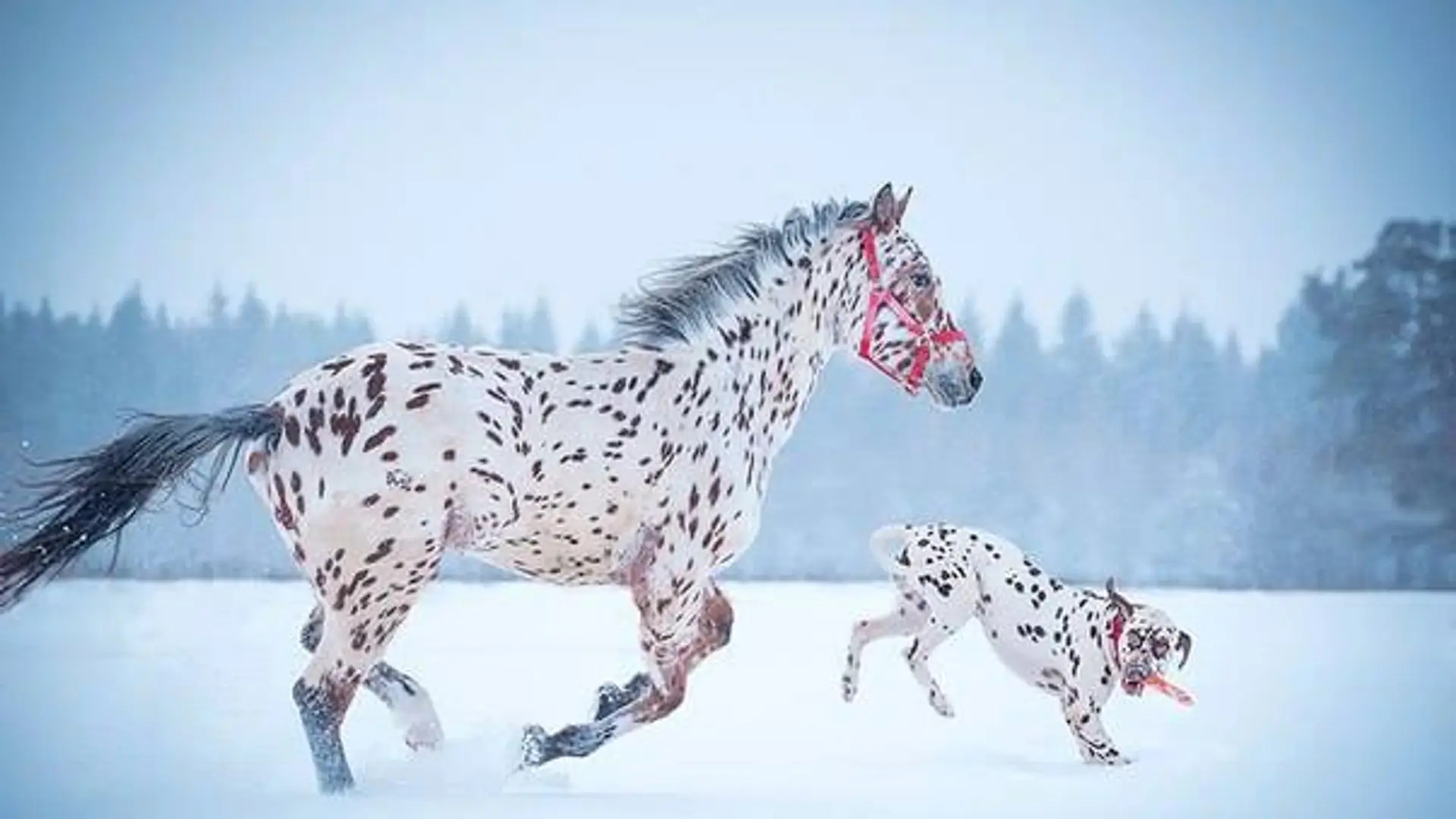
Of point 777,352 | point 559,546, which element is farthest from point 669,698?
point 777,352

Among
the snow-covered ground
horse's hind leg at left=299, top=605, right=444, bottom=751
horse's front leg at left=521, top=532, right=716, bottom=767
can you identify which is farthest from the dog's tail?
horse's hind leg at left=299, top=605, right=444, bottom=751

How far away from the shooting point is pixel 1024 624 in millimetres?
5574

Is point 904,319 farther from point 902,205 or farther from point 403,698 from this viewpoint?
point 403,698

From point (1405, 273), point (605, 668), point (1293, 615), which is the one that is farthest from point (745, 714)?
point (1405, 273)

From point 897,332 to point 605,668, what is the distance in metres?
3.43

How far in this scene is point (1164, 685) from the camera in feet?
17.0

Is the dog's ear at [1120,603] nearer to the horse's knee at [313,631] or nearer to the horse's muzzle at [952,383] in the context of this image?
the horse's muzzle at [952,383]

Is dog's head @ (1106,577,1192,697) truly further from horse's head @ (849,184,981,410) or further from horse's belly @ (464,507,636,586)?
horse's belly @ (464,507,636,586)

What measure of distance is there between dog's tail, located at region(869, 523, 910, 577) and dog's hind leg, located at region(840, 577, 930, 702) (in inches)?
2.3

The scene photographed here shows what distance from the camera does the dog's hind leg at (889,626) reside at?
5902 mm

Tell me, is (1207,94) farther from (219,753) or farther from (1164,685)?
(219,753)

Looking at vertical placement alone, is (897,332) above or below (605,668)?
above

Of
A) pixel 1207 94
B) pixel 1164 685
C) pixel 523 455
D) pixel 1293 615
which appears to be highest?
pixel 1207 94

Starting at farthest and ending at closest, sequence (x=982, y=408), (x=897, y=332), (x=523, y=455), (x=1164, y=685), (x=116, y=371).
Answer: (x=982, y=408) → (x=116, y=371) → (x=1164, y=685) → (x=897, y=332) → (x=523, y=455)
